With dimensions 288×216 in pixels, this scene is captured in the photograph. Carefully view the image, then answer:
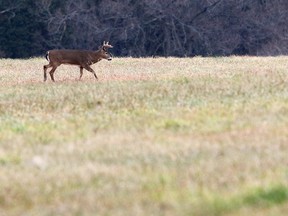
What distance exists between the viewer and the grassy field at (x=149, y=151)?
8.42 meters

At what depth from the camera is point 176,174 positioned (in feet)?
30.3

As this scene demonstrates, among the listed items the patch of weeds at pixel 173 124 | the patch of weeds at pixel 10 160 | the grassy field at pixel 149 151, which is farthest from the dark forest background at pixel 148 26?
the patch of weeds at pixel 10 160

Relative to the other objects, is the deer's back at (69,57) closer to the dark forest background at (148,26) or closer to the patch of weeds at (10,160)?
the patch of weeds at (10,160)

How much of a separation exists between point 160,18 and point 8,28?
24.5 ft

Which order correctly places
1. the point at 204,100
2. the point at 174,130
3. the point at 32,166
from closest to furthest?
the point at 32,166 → the point at 174,130 → the point at 204,100

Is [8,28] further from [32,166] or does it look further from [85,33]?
[32,166]

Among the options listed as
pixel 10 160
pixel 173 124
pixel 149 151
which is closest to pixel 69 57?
pixel 173 124

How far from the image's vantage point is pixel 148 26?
4762 centimetres

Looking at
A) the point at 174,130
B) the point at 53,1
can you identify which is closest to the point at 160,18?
the point at 53,1

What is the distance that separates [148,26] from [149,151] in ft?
123

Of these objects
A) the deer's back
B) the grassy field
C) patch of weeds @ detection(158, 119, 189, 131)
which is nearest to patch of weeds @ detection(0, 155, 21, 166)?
the grassy field

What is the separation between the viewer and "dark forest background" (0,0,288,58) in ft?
151

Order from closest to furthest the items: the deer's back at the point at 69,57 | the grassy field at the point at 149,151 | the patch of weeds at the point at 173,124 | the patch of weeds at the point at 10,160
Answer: the grassy field at the point at 149,151 < the patch of weeds at the point at 10,160 < the patch of weeds at the point at 173,124 < the deer's back at the point at 69,57

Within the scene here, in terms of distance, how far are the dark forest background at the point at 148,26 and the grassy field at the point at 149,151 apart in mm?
28893
